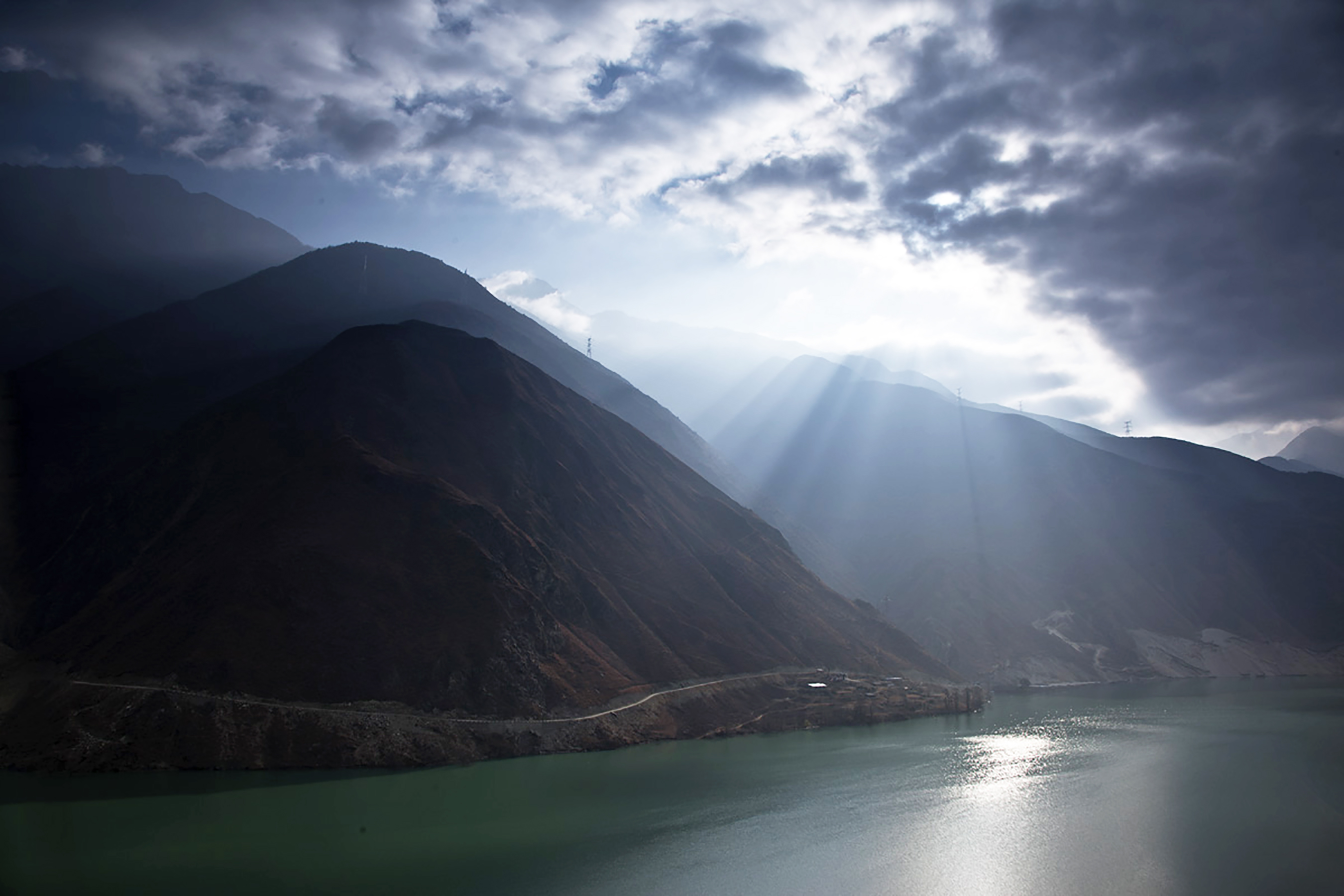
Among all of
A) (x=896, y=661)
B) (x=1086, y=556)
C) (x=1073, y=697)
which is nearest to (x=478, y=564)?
(x=896, y=661)

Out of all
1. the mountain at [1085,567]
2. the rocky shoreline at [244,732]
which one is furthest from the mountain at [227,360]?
the mountain at [1085,567]

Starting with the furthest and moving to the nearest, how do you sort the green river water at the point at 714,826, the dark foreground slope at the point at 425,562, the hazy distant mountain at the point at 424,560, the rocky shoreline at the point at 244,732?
the hazy distant mountain at the point at 424,560 → the dark foreground slope at the point at 425,562 → the rocky shoreline at the point at 244,732 → the green river water at the point at 714,826

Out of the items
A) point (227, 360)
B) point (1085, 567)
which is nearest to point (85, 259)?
point (227, 360)

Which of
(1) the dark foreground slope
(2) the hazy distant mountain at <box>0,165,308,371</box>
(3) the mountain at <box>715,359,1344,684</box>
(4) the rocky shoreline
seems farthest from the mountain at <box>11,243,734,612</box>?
(3) the mountain at <box>715,359,1344,684</box>

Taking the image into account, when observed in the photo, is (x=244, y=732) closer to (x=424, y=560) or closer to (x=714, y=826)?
(x=424, y=560)

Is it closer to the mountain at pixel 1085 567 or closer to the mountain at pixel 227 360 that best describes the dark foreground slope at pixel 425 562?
the mountain at pixel 227 360

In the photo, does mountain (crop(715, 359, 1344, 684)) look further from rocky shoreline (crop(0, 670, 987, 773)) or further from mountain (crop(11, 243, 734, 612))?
rocky shoreline (crop(0, 670, 987, 773))
